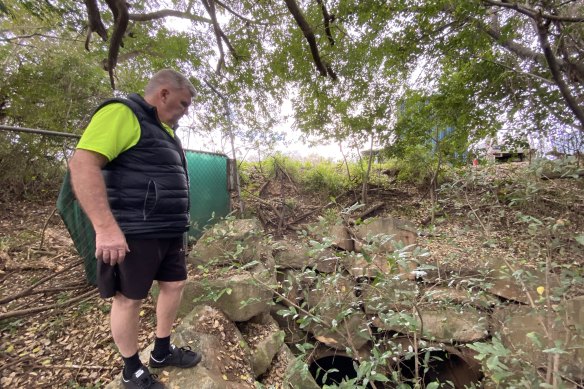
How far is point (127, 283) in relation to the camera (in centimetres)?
129

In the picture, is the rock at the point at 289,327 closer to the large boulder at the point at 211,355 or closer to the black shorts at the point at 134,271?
the large boulder at the point at 211,355

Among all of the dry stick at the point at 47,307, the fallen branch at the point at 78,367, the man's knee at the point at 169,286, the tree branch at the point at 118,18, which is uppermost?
the tree branch at the point at 118,18

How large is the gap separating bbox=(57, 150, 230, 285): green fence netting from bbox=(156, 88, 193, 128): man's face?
1.20m

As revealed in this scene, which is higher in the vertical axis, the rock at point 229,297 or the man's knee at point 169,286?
the man's knee at point 169,286

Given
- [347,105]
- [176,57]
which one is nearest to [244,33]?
[176,57]

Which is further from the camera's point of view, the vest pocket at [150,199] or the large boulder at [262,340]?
the large boulder at [262,340]

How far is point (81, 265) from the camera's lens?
9.78 feet

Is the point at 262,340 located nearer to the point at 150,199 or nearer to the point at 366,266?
the point at 366,266

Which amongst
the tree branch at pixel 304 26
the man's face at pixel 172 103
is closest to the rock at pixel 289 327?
the man's face at pixel 172 103

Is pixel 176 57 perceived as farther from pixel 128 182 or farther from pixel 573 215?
pixel 573 215

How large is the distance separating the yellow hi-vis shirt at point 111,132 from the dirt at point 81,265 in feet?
5.19

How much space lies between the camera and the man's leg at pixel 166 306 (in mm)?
1554

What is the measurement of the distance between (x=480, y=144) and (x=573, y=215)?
161 cm

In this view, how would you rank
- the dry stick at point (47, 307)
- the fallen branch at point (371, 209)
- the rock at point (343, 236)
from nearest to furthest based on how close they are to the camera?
the dry stick at point (47, 307), the rock at point (343, 236), the fallen branch at point (371, 209)
